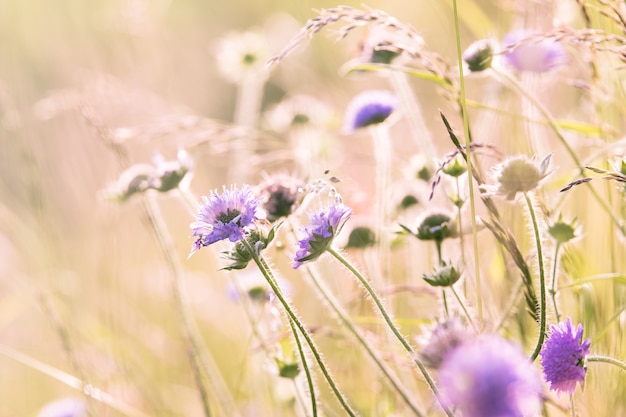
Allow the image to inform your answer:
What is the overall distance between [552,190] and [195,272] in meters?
2.17

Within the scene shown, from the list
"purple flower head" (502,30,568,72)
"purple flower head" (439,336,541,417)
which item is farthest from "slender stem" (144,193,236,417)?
"purple flower head" (439,336,541,417)

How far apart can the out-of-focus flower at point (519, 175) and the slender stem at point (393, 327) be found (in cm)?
24

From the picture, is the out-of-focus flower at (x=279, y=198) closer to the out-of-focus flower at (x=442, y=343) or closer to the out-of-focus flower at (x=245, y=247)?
the out-of-focus flower at (x=245, y=247)

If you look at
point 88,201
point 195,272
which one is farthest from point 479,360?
point 88,201

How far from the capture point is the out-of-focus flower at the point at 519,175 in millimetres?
1084

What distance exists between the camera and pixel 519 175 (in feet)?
3.57

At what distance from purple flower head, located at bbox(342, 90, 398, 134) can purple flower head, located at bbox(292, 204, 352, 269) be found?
2.76ft

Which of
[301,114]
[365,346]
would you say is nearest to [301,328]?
[365,346]

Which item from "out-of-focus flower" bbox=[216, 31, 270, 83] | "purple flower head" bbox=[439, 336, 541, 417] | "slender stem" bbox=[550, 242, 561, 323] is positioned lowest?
"purple flower head" bbox=[439, 336, 541, 417]

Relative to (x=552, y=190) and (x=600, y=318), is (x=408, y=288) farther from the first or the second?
(x=552, y=190)

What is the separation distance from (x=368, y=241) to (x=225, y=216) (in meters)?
0.77

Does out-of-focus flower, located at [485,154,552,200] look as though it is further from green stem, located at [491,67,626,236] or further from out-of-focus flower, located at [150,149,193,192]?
out-of-focus flower, located at [150,149,193,192]

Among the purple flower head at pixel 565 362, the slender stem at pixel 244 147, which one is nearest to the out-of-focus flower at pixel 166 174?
the slender stem at pixel 244 147

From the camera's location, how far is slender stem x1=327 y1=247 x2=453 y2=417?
95 cm
